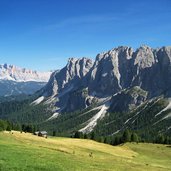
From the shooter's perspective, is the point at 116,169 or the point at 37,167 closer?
the point at 37,167

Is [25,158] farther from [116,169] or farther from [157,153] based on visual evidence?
[157,153]

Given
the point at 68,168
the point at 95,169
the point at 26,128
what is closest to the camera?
the point at 68,168

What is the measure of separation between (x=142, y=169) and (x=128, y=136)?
129 metres

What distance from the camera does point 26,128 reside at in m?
188

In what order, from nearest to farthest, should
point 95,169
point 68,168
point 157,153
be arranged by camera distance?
point 68,168
point 95,169
point 157,153

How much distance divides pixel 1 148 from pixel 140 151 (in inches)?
2851

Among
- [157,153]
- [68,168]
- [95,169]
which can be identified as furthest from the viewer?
[157,153]

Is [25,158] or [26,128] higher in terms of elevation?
[26,128]

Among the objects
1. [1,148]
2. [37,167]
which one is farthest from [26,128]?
[37,167]

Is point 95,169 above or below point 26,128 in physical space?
below

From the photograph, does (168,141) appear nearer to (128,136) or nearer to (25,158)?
(128,136)

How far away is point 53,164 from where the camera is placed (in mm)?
50875

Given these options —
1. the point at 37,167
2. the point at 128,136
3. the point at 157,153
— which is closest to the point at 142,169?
the point at 37,167

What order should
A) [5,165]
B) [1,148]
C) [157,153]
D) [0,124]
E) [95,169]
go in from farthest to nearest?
[157,153], [0,124], [1,148], [95,169], [5,165]
